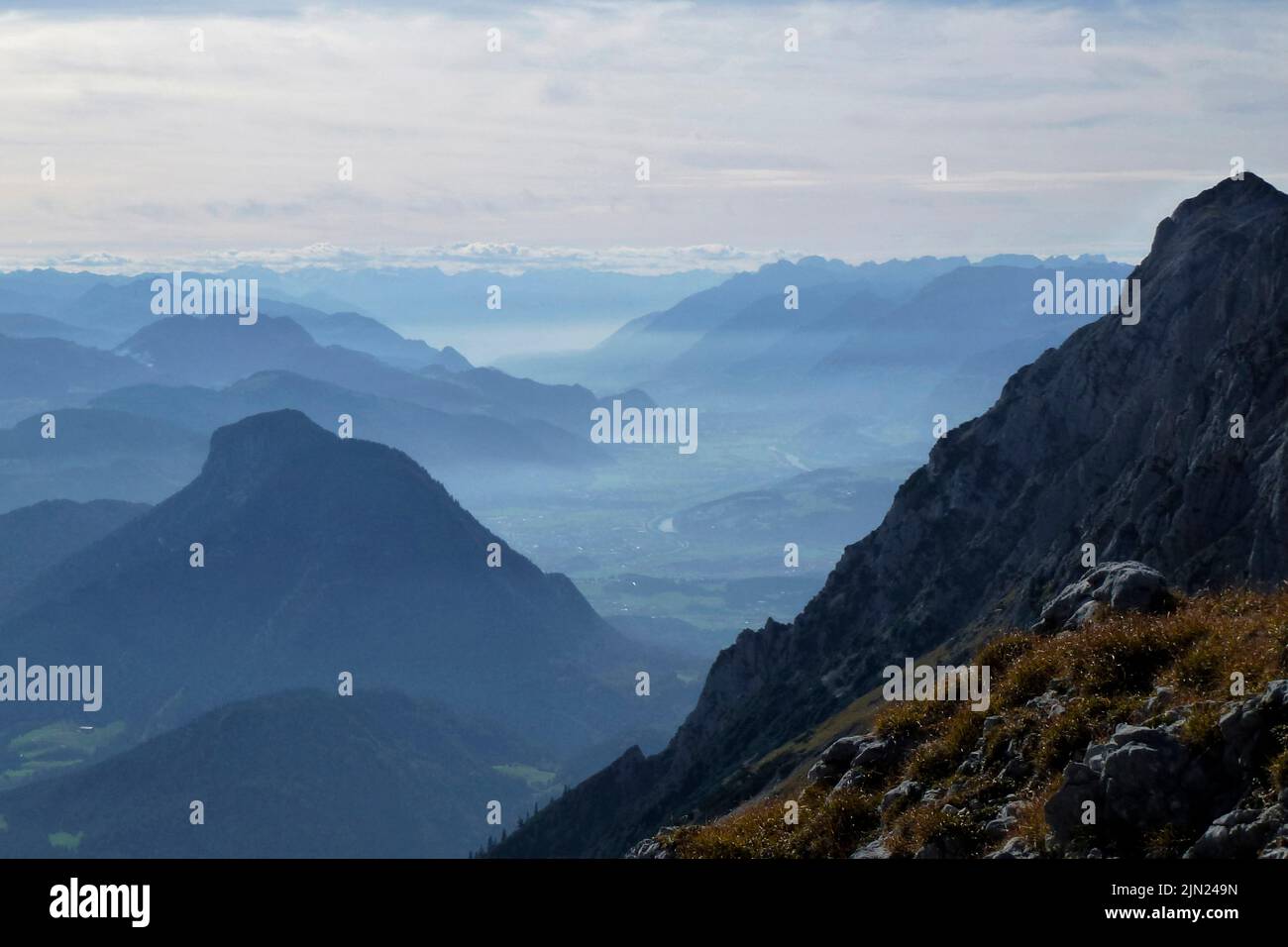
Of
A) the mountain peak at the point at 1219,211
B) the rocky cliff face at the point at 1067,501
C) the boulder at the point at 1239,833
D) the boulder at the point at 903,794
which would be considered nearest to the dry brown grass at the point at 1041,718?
the boulder at the point at 903,794

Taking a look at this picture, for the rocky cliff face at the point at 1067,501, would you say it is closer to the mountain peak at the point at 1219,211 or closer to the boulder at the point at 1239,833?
the mountain peak at the point at 1219,211

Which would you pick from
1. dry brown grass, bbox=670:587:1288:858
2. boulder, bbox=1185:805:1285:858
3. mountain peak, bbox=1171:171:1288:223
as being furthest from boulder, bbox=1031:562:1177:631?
mountain peak, bbox=1171:171:1288:223

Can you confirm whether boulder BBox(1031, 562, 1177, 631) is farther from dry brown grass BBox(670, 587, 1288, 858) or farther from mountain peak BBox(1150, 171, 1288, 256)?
mountain peak BBox(1150, 171, 1288, 256)

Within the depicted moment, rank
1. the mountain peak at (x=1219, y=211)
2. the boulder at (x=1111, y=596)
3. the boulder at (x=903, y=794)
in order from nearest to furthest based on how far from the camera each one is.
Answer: the boulder at (x=903, y=794) → the boulder at (x=1111, y=596) → the mountain peak at (x=1219, y=211)

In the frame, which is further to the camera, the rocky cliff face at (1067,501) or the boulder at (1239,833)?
the rocky cliff face at (1067,501)

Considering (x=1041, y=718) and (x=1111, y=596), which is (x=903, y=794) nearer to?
(x=1041, y=718)

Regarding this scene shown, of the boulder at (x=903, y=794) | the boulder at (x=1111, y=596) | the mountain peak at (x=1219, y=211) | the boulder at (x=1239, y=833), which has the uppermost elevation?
the mountain peak at (x=1219, y=211)

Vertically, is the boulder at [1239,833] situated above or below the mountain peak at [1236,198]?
below

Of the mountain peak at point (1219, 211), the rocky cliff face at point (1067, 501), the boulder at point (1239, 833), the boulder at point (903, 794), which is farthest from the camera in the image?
the mountain peak at point (1219, 211)

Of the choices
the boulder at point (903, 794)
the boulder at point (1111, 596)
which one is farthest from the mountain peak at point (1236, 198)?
the boulder at point (903, 794)
